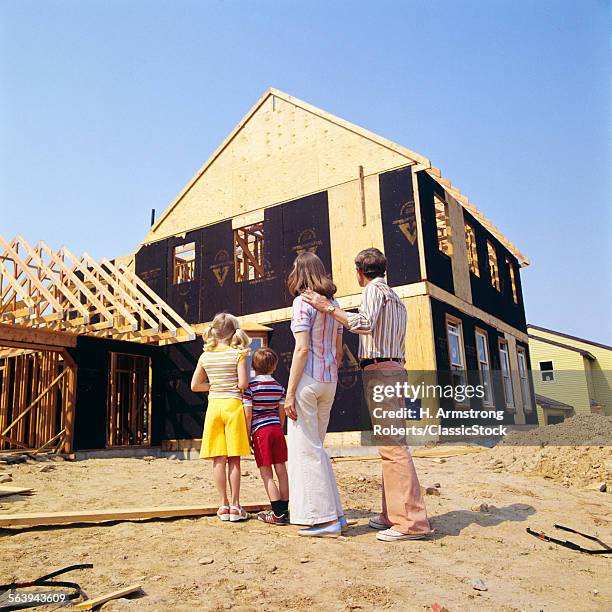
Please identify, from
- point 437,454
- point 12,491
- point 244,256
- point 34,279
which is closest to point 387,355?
point 12,491

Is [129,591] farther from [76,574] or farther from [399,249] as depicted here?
[399,249]

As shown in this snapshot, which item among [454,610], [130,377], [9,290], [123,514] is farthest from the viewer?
[130,377]

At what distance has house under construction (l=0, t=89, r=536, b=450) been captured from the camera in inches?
477

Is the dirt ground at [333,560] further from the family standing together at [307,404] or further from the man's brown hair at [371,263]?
the man's brown hair at [371,263]

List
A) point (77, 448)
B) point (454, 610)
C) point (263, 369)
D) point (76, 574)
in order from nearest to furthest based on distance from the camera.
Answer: point (454, 610), point (76, 574), point (263, 369), point (77, 448)

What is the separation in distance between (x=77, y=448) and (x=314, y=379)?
32.6 ft

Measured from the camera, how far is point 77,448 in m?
12.0

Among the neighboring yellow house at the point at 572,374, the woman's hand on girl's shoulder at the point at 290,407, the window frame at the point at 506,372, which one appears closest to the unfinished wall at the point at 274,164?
the window frame at the point at 506,372

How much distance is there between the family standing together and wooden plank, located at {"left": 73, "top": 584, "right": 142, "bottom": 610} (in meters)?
1.40

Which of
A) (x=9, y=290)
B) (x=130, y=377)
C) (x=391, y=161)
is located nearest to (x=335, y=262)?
(x=391, y=161)

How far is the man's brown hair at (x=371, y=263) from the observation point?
4238mm

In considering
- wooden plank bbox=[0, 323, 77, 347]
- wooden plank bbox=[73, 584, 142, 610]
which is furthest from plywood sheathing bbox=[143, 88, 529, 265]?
wooden plank bbox=[73, 584, 142, 610]

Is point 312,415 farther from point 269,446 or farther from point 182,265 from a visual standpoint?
point 182,265

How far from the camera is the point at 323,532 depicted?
3.72m
